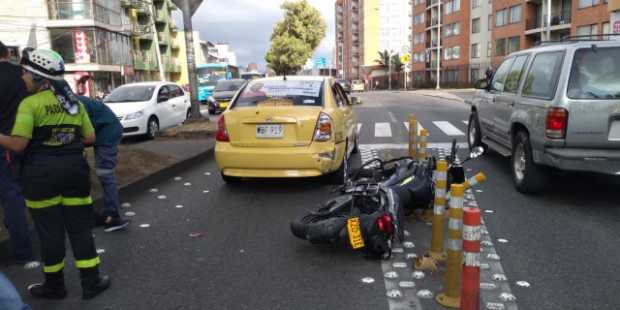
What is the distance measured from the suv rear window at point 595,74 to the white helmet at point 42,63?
4832 millimetres

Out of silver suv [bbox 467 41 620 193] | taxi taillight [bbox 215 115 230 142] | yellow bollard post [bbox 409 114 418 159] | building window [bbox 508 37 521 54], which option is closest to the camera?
silver suv [bbox 467 41 620 193]

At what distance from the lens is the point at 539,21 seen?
4497cm

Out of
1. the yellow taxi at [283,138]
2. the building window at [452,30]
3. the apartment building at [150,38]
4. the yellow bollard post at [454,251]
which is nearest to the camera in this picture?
the yellow bollard post at [454,251]

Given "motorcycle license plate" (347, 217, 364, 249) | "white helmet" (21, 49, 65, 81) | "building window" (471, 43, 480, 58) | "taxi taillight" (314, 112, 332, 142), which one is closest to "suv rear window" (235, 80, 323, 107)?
"taxi taillight" (314, 112, 332, 142)

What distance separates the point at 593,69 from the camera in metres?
5.48

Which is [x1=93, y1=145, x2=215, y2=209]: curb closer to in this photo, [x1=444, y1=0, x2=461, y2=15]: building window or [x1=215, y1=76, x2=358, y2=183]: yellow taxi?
[x1=215, y1=76, x2=358, y2=183]: yellow taxi

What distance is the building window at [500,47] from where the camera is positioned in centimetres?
4978

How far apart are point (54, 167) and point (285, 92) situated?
3958mm

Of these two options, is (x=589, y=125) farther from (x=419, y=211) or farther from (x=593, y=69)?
(x=419, y=211)

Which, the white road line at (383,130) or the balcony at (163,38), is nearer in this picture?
the white road line at (383,130)

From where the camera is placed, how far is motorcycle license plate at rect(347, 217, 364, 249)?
408 cm

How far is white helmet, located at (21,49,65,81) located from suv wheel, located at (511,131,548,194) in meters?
5.00

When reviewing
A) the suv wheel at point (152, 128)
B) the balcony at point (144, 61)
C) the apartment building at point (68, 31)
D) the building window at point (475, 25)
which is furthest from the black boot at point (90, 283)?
the building window at point (475, 25)

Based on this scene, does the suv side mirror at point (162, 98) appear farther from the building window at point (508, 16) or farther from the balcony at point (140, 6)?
the building window at point (508, 16)
